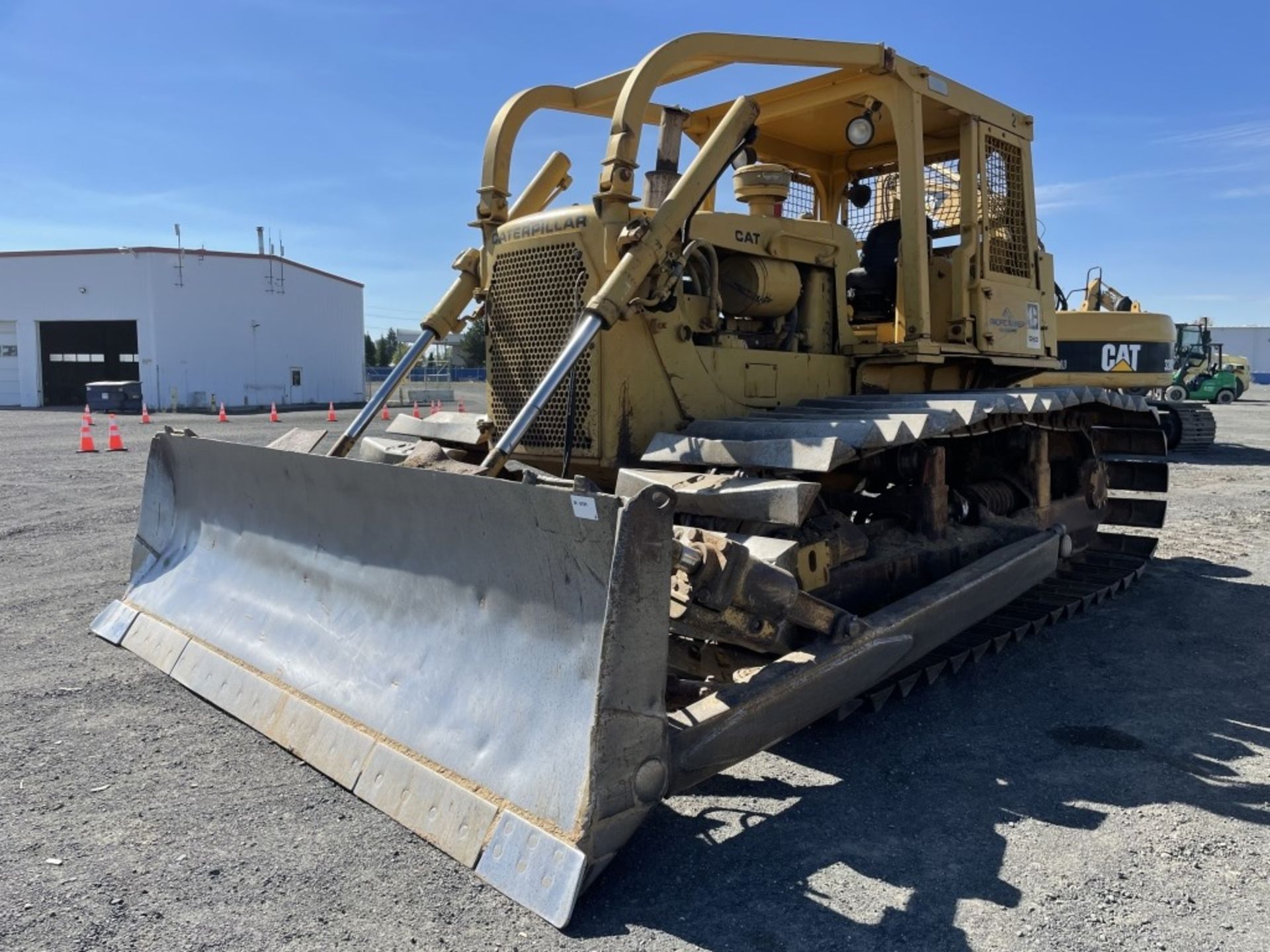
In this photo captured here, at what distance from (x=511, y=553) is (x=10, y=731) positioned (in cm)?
A: 248

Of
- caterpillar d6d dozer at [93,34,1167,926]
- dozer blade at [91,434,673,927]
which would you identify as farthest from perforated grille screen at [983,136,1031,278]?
dozer blade at [91,434,673,927]

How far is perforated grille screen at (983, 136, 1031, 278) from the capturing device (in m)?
6.46

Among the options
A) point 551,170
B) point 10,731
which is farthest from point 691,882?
point 551,170

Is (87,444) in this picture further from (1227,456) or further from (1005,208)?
(1227,456)

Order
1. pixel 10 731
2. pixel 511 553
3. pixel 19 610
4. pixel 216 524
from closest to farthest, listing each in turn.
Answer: pixel 511 553, pixel 10 731, pixel 216 524, pixel 19 610

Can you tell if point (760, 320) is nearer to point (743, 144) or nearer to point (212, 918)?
point (743, 144)

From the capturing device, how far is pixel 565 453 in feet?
15.6

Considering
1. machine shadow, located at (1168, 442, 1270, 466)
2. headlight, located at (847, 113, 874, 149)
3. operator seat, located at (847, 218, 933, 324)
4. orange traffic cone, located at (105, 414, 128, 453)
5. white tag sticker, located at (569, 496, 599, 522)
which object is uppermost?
headlight, located at (847, 113, 874, 149)

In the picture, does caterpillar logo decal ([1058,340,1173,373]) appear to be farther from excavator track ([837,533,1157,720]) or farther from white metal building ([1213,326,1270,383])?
white metal building ([1213,326,1270,383])

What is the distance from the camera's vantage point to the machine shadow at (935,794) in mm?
2801

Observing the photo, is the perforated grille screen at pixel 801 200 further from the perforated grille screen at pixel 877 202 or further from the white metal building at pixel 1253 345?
the white metal building at pixel 1253 345

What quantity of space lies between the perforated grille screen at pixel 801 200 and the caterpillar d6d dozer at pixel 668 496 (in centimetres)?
3


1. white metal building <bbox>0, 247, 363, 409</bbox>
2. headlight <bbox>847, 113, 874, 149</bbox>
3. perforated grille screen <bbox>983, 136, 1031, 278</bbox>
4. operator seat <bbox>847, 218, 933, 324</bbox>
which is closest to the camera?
headlight <bbox>847, 113, 874, 149</bbox>

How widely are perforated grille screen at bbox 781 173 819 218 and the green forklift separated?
12.5 meters
